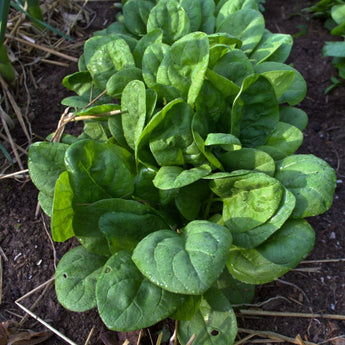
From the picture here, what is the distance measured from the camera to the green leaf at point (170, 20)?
186cm

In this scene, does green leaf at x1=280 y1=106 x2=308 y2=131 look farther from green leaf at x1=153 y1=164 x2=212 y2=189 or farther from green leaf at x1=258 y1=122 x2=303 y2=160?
green leaf at x1=153 y1=164 x2=212 y2=189

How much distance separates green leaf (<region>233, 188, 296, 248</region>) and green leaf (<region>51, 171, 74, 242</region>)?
23.9 inches

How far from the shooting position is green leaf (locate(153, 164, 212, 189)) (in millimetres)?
1356

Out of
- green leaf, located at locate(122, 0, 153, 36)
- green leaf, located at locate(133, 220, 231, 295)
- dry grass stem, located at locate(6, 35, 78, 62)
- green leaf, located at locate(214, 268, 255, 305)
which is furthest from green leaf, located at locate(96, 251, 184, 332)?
dry grass stem, located at locate(6, 35, 78, 62)

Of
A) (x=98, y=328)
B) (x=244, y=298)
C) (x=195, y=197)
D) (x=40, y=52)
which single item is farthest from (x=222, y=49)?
(x=40, y=52)

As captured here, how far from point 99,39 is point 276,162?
1.00m

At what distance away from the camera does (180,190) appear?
1.53 metres

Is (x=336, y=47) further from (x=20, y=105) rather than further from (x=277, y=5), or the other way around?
(x=20, y=105)

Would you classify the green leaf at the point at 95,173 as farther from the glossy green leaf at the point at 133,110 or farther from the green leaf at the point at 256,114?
the green leaf at the point at 256,114

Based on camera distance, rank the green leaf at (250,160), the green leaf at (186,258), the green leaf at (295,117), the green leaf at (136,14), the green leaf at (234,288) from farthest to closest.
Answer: the green leaf at (136,14), the green leaf at (295,117), the green leaf at (234,288), the green leaf at (250,160), the green leaf at (186,258)

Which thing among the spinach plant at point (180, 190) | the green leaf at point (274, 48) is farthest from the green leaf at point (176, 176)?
the green leaf at point (274, 48)

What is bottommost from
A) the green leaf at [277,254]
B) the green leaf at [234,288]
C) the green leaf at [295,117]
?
the green leaf at [234,288]

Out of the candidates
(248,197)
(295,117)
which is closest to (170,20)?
(295,117)

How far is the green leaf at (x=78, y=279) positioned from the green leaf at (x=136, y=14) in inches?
49.9
